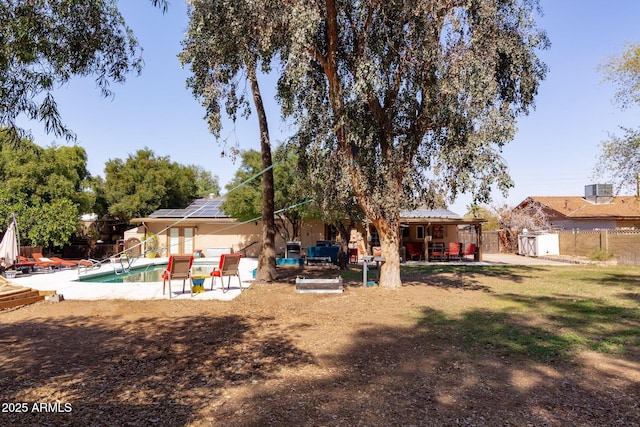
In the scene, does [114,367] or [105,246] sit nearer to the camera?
[114,367]

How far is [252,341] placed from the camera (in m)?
6.21

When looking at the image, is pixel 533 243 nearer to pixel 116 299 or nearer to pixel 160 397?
pixel 116 299

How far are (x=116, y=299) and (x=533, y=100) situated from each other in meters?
11.6

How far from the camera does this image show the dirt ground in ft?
11.8

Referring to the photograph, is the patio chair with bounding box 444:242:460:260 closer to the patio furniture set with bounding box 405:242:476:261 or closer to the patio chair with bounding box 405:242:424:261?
the patio furniture set with bounding box 405:242:476:261

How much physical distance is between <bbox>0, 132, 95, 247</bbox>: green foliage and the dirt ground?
1372 centimetres

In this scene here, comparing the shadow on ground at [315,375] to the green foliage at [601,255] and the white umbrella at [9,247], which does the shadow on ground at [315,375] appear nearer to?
the white umbrella at [9,247]

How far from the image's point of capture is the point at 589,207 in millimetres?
31297

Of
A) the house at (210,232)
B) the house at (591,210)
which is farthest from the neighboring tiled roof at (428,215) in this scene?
the house at (591,210)

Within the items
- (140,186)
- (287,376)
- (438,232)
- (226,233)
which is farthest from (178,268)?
(140,186)

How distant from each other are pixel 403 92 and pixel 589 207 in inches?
1079

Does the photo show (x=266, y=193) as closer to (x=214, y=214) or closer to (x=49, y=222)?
(x=49, y=222)

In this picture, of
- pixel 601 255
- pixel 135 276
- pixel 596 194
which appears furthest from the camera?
pixel 596 194

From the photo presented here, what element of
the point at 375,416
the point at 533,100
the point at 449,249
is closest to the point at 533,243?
the point at 449,249
